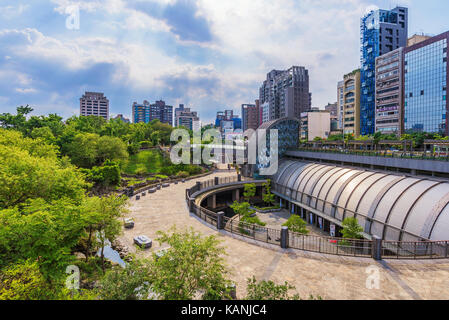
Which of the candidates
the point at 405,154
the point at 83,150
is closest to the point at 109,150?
the point at 83,150

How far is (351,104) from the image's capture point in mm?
114250

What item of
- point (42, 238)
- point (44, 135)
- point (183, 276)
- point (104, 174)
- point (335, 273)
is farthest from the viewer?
point (44, 135)

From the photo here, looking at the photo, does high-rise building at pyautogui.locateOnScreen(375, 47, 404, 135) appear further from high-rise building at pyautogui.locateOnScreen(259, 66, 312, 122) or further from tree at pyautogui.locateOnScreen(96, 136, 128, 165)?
tree at pyautogui.locateOnScreen(96, 136, 128, 165)

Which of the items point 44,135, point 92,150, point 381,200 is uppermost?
point 44,135

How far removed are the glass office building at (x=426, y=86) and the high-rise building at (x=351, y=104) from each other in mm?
→ 24675

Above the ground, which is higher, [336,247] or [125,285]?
[125,285]

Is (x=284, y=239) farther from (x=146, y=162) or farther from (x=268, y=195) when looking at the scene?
(x=146, y=162)

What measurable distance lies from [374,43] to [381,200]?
11039 centimetres

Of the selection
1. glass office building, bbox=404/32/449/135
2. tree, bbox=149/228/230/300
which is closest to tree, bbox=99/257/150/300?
tree, bbox=149/228/230/300

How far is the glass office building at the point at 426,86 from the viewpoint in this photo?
247 feet

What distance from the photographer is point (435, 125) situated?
→ 7788cm

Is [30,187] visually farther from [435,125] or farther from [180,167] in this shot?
[435,125]

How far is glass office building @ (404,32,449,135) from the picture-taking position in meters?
75.4

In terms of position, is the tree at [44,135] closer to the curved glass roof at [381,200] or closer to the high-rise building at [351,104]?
the curved glass roof at [381,200]
